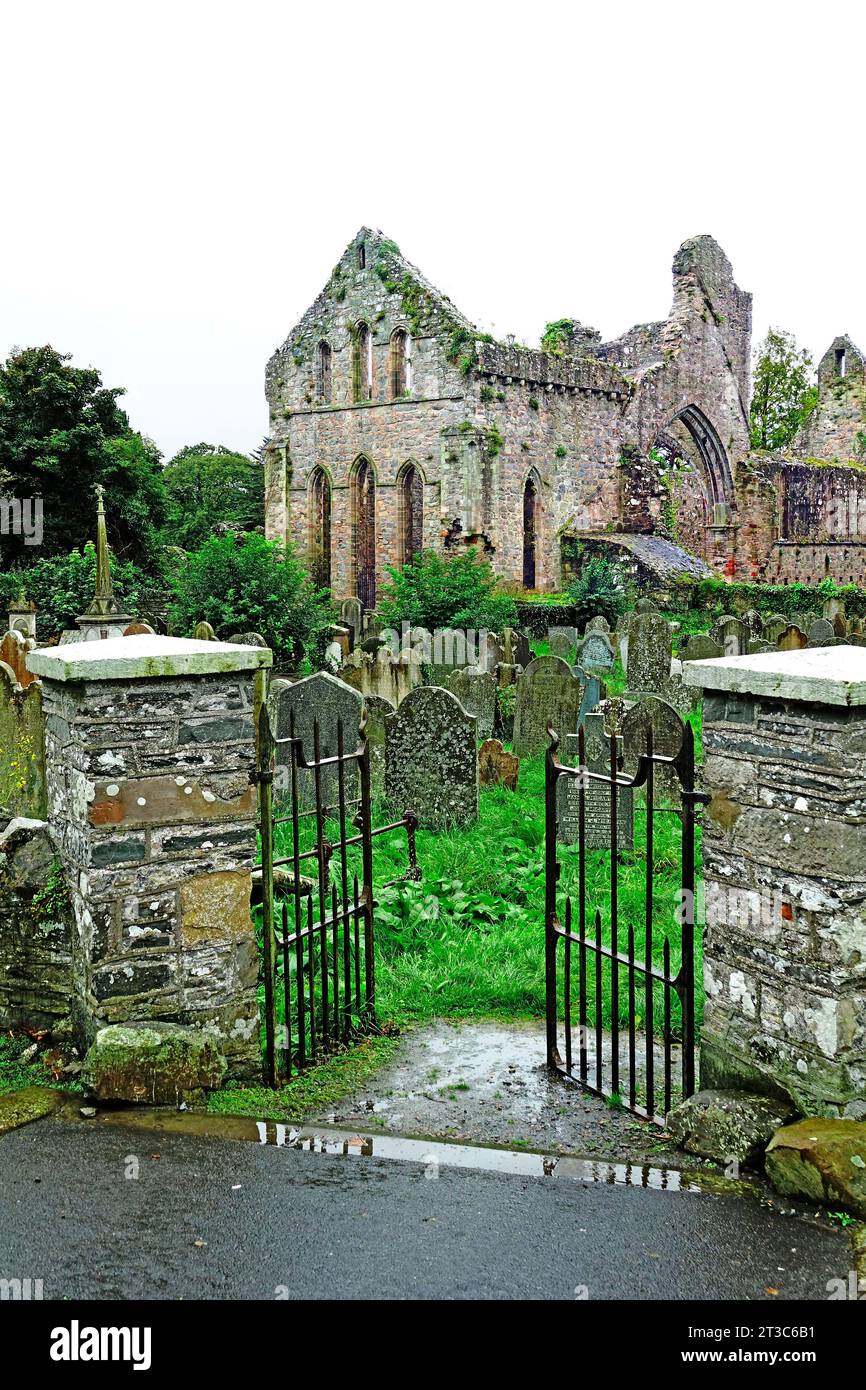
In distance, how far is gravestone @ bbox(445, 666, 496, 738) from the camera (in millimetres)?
13156

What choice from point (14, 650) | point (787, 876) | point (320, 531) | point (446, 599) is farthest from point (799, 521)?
point (787, 876)

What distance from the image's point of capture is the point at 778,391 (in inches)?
1944

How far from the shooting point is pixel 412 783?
998cm

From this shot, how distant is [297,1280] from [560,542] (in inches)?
1058

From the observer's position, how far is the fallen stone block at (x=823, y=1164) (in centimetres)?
384

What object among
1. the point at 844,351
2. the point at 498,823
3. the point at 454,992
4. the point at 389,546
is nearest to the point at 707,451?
the point at 844,351

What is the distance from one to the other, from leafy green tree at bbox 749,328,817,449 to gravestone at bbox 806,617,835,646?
106 feet

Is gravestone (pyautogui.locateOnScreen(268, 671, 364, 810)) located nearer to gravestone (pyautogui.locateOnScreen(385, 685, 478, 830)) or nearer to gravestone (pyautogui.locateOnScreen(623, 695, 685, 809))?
gravestone (pyautogui.locateOnScreen(385, 685, 478, 830))

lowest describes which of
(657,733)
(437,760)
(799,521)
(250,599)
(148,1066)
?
(148,1066)

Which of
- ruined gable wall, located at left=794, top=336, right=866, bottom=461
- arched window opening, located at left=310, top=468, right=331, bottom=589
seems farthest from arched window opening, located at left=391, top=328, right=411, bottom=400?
ruined gable wall, located at left=794, top=336, right=866, bottom=461

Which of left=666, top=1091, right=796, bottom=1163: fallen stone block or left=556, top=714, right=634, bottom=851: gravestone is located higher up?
left=556, top=714, right=634, bottom=851: gravestone

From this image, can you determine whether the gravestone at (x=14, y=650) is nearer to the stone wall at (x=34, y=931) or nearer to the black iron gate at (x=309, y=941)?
the black iron gate at (x=309, y=941)

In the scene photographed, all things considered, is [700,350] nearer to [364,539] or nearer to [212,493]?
[364,539]

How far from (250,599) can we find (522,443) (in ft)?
34.9
